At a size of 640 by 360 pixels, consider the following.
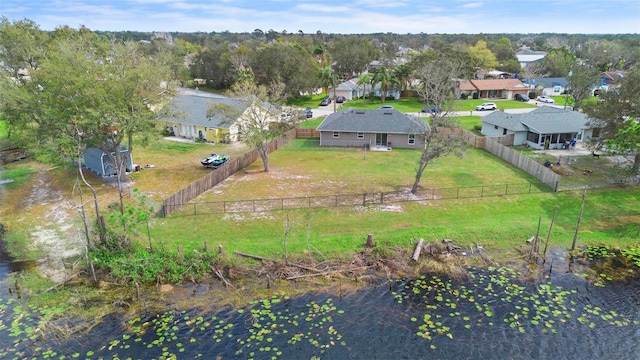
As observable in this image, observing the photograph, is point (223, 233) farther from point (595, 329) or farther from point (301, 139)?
point (301, 139)

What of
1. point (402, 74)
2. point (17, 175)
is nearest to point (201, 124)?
point (17, 175)

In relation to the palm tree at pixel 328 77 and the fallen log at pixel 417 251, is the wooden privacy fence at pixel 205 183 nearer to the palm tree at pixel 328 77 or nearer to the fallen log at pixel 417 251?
the fallen log at pixel 417 251

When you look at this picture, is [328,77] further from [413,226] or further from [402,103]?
[413,226]

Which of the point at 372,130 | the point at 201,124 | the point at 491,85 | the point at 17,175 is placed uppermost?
the point at 491,85

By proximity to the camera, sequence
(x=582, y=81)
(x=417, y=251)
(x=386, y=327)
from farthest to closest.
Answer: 1. (x=582, y=81)
2. (x=417, y=251)
3. (x=386, y=327)

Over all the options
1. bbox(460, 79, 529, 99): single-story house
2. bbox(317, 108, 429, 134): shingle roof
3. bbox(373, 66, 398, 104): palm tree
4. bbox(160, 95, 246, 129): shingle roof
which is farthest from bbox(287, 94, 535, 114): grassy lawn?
bbox(160, 95, 246, 129): shingle roof

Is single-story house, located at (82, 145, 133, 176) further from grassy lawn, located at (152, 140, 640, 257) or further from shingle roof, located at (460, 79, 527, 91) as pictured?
shingle roof, located at (460, 79, 527, 91)

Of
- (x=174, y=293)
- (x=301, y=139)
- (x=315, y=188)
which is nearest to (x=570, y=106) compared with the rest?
(x=301, y=139)
